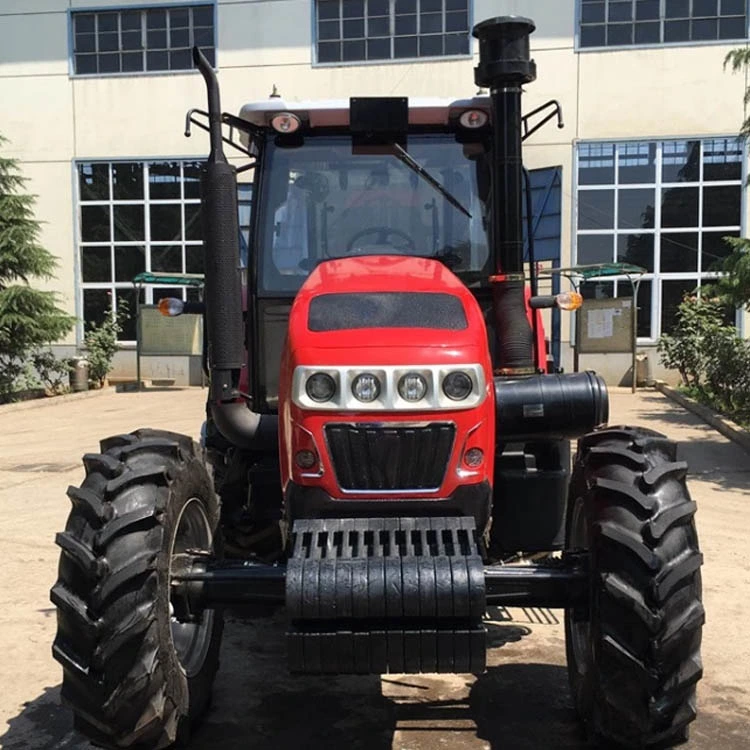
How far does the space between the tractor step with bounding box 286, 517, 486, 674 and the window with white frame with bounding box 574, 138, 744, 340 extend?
16592 millimetres

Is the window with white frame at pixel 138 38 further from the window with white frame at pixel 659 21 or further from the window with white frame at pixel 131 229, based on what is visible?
the window with white frame at pixel 659 21

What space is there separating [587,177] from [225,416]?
644 inches

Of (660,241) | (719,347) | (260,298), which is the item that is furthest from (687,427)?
(260,298)

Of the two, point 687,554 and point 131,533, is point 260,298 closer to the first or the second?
point 131,533

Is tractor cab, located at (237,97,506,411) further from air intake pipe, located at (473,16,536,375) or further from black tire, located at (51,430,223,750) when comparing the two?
black tire, located at (51,430,223,750)

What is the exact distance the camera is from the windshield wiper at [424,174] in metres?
4.35

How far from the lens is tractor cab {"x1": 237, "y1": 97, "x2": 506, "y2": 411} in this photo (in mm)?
4395

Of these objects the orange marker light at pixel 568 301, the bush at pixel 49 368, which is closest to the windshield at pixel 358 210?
the orange marker light at pixel 568 301

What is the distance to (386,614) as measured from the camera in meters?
2.84

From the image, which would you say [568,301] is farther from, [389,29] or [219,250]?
[389,29]

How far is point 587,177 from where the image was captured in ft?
61.2

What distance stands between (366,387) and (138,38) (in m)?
18.9

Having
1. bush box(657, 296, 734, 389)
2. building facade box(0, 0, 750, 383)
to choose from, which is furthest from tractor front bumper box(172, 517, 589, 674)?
building facade box(0, 0, 750, 383)

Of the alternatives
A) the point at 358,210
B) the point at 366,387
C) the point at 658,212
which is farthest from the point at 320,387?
the point at 658,212
